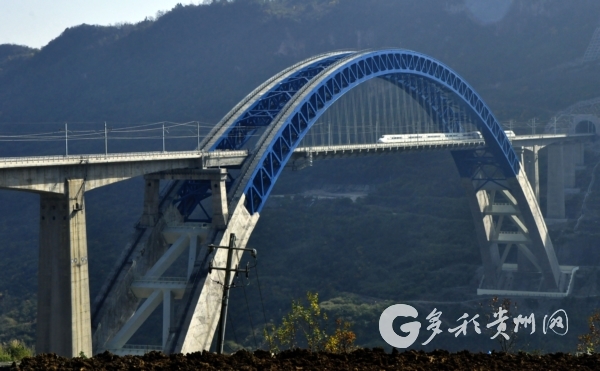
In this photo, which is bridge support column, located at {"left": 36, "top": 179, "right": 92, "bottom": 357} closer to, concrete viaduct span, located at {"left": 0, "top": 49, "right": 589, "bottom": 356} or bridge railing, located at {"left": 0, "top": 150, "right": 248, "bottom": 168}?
concrete viaduct span, located at {"left": 0, "top": 49, "right": 589, "bottom": 356}

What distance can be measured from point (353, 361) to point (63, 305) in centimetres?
1311

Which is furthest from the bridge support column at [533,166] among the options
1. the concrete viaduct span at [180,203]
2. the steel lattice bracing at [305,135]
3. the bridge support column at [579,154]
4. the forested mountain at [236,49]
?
the forested mountain at [236,49]

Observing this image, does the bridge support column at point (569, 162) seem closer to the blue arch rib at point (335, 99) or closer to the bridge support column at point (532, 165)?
the bridge support column at point (532, 165)

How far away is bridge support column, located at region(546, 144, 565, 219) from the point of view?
262 ft

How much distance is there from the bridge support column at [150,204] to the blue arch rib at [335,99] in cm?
433

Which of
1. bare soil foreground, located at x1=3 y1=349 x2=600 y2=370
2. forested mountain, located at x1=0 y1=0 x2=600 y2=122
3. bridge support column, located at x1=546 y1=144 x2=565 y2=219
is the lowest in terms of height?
bare soil foreground, located at x1=3 y1=349 x2=600 y2=370

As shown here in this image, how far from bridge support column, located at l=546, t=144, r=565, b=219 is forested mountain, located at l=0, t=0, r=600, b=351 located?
2038mm

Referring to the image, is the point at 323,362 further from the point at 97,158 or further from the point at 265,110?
the point at 265,110

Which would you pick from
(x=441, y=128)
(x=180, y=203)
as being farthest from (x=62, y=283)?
(x=441, y=128)

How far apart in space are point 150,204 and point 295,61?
9578 cm

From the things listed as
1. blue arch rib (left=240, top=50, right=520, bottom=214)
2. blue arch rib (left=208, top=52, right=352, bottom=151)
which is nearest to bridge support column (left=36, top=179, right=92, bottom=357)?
blue arch rib (left=240, top=50, right=520, bottom=214)

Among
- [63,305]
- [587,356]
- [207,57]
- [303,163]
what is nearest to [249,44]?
[207,57]

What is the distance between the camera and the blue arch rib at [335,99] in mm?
42000

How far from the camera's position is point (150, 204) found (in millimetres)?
37312
